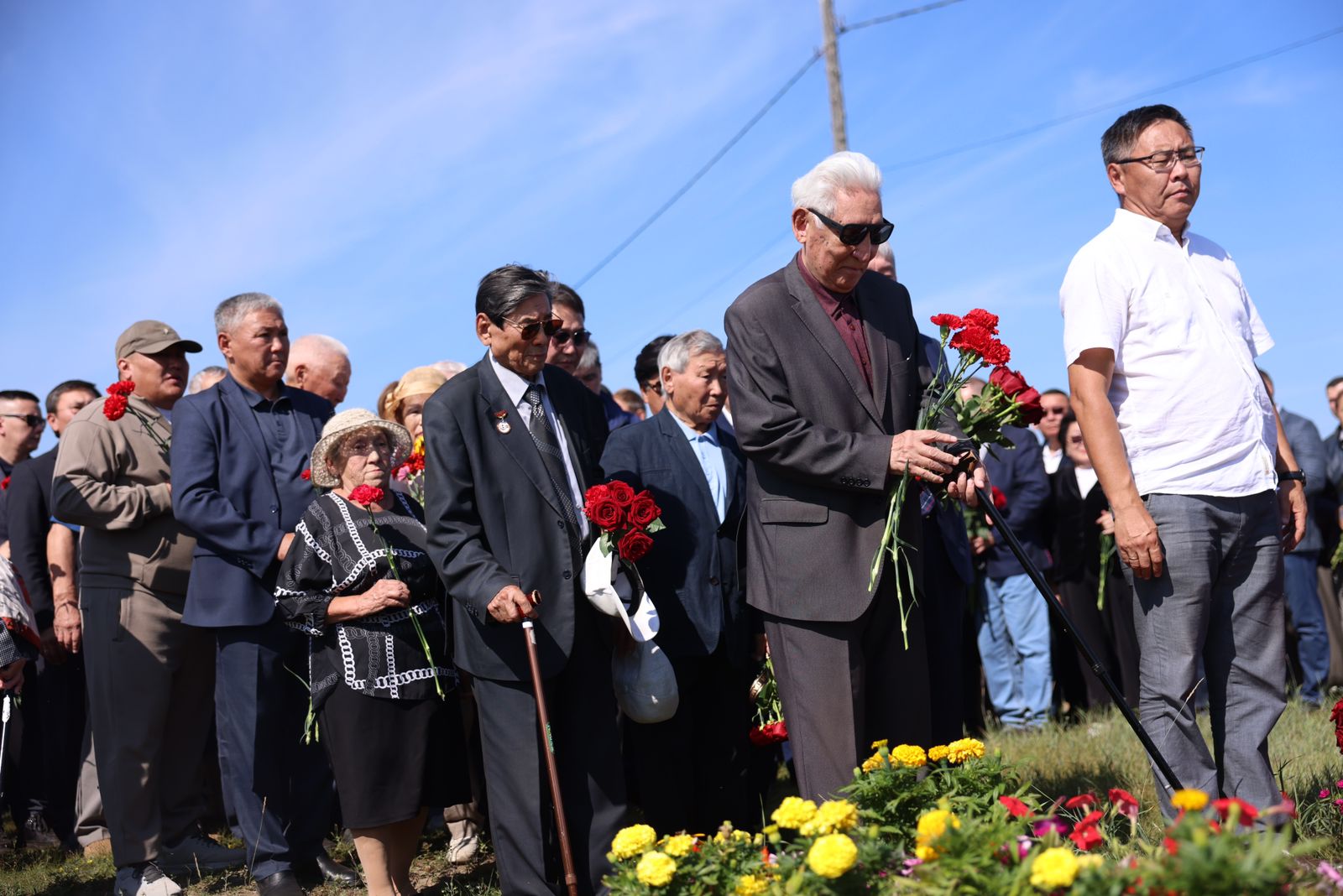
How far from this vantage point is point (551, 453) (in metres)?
4.73

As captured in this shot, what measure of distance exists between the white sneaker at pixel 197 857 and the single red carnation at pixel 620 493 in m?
2.81

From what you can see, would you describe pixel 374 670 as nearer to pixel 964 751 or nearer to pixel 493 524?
pixel 493 524

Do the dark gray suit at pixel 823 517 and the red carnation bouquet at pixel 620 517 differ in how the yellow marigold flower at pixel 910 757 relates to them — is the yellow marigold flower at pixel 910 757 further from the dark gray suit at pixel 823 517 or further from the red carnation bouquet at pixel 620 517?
the red carnation bouquet at pixel 620 517

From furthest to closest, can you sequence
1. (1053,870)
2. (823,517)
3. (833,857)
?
(823,517), (833,857), (1053,870)

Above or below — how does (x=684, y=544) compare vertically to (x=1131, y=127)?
below

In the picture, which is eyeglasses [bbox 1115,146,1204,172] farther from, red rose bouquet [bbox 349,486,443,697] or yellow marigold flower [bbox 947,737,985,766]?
red rose bouquet [bbox 349,486,443,697]

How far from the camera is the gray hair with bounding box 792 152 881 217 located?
13.8 feet

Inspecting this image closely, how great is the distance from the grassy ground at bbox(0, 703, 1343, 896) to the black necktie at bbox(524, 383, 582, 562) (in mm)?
1646

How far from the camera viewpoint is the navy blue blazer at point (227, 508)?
5.56 metres

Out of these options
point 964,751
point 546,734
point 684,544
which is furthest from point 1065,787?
point 546,734

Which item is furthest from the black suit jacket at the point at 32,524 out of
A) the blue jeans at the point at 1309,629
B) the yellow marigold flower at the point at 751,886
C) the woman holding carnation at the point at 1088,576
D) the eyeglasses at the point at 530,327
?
the blue jeans at the point at 1309,629

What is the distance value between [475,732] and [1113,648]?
4923 millimetres

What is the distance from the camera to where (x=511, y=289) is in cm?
472

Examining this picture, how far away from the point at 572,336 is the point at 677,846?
4007mm
